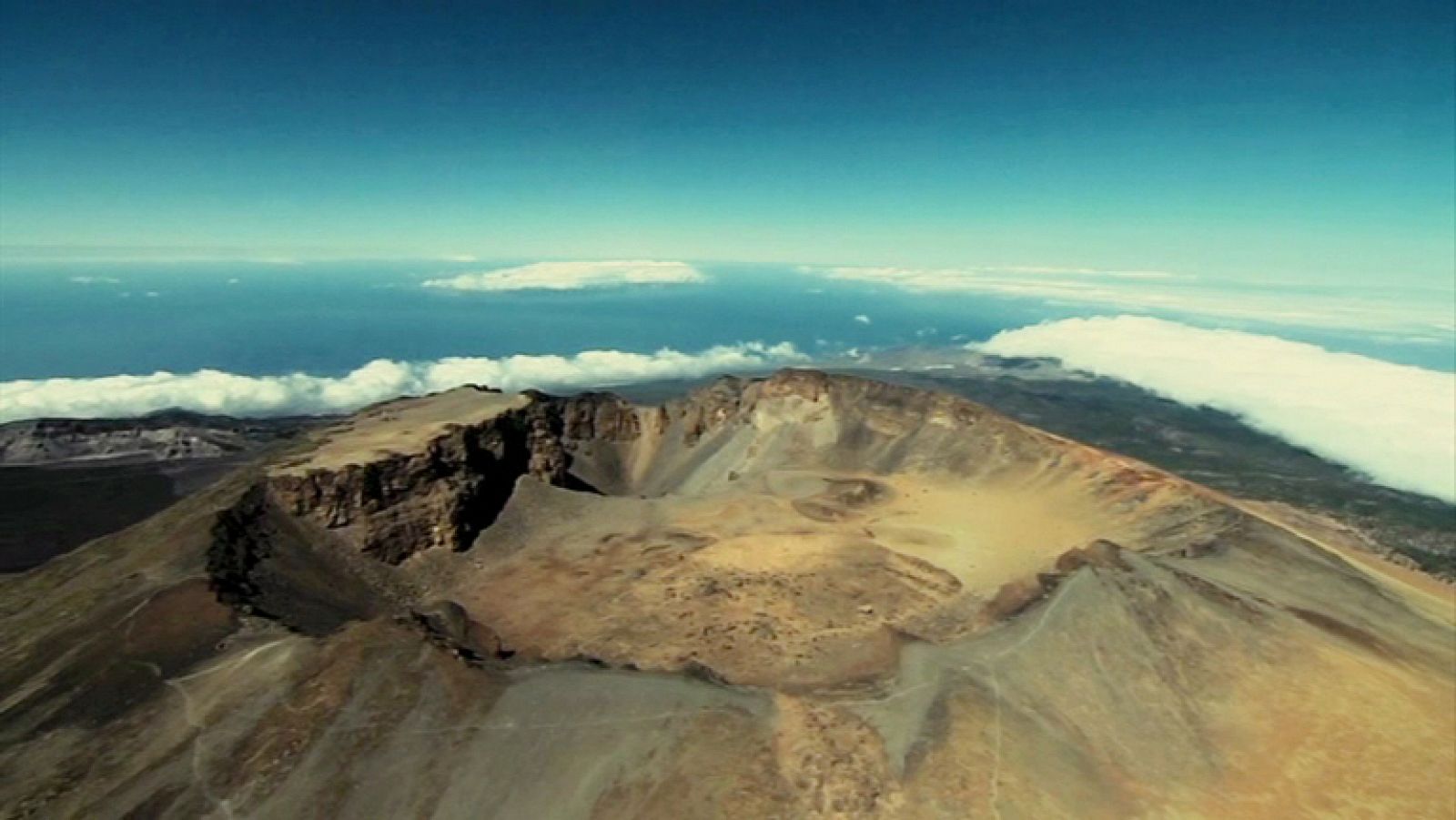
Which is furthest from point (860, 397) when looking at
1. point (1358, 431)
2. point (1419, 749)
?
point (1358, 431)

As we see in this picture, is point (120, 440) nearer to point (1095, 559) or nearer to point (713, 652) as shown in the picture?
point (713, 652)

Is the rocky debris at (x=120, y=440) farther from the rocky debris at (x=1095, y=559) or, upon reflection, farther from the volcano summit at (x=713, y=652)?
the rocky debris at (x=1095, y=559)

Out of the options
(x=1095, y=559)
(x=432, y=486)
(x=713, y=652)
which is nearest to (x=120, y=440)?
(x=432, y=486)

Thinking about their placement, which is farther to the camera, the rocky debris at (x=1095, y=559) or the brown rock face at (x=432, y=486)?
the brown rock face at (x=432, y=486)

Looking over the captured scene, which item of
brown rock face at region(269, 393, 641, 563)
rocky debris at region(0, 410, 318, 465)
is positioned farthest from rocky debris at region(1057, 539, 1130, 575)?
rocky debris at region(0, 410, 318, 465)

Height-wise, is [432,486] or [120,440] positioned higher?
[432,486]

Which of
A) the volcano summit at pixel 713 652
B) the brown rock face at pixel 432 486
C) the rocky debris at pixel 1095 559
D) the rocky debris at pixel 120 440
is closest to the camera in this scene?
the volcano summit at pixel 713 652

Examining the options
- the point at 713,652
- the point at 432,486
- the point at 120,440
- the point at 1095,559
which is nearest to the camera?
the point at 713,652

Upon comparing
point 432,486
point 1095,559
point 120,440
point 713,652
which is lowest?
point 120,440

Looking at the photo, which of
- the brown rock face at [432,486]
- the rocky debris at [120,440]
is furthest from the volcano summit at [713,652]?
the rocky debris at [120,440]
